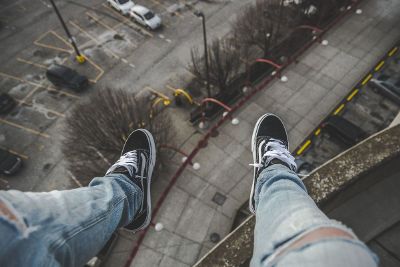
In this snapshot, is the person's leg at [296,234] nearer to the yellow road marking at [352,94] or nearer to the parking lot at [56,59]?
the yellow road marking at [352,94]

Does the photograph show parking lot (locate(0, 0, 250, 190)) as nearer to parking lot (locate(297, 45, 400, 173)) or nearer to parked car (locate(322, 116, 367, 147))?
parking lot (locate(297, 45, 400, 173))

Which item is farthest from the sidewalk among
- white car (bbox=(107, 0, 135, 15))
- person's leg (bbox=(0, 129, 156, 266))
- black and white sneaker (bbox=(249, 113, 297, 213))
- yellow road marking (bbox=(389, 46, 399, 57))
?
white car (bbox=(107, 0, 135, 15))

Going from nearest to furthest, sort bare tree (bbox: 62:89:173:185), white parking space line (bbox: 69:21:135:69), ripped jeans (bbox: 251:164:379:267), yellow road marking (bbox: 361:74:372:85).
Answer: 1. ripped jeans (bbox: 251:164:379:267)
2. bare tree (bbox: 62:89:173:185)
3. yellow road marking (bbox: 361:74:372:85)
4. white parking space line (bbox: 69:21:135:69)

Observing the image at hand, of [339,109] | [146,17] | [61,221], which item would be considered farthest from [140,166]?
[146,17]

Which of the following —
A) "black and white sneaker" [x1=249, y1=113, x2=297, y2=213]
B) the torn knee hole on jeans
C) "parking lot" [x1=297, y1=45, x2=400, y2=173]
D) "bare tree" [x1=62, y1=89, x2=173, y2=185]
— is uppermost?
the torn knee hole on jeans

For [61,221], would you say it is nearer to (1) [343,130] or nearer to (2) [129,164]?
(2) [129,164]

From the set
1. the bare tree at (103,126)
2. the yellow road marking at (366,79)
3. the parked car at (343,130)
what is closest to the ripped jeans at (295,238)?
the bare tree at (103,126)
